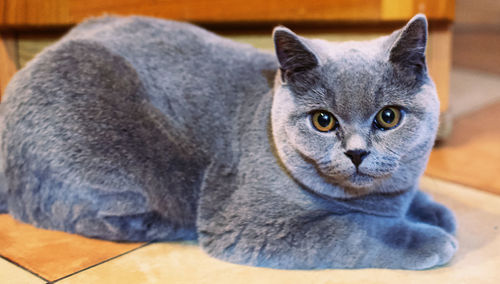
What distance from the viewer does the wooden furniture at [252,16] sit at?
1.87m

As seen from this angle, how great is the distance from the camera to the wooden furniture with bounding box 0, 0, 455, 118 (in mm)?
1870

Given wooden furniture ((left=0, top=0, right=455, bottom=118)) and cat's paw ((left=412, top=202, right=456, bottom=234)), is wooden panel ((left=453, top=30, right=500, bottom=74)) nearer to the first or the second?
wooden furniture ((left=0, top=0, right=455, bottom=118))

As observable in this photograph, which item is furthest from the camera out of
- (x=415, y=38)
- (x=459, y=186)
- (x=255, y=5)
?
(x=255, y=5)

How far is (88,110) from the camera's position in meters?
1.35

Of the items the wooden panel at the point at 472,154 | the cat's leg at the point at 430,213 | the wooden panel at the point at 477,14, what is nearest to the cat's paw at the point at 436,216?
the cat's leg at the point at 430,213

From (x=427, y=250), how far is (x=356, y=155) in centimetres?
29

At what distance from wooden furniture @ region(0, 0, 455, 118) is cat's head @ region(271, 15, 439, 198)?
0.72 m

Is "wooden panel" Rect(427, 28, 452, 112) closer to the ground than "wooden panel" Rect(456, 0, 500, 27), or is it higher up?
higher up

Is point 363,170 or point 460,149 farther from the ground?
point 363,170

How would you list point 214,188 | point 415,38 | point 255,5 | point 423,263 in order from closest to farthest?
point 415,38, point 423,263, point 214,188, point 255,5

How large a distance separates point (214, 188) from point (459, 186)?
0.82 m

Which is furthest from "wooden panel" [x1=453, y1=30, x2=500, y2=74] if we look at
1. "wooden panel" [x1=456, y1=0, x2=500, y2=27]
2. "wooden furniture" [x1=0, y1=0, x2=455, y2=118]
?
"wooden furniture" [x1=0, y1=0, x2=455, y2=118]

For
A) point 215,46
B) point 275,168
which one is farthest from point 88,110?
point 275,168

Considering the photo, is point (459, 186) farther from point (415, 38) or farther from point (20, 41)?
point (20, 41)
